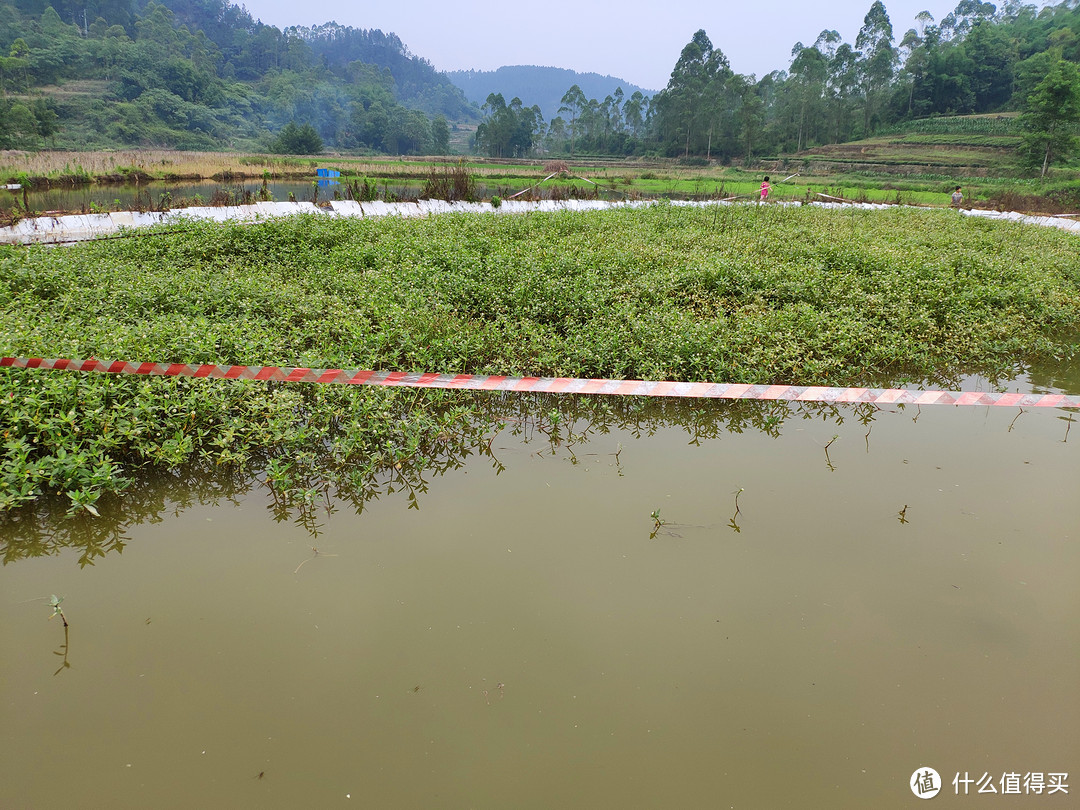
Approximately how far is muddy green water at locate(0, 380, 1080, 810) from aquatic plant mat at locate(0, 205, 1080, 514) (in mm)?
594

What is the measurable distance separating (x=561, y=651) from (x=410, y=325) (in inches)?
148

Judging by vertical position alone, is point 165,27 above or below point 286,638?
above

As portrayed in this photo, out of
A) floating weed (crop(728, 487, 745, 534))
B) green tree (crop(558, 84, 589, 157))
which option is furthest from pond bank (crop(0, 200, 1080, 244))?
green tree (crop(558, 84, 589, 157))

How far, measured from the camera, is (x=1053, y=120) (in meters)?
41.2

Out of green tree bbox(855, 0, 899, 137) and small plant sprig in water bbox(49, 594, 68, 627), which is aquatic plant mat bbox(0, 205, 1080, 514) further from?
green tree bbox(855, 0, 899, 137)

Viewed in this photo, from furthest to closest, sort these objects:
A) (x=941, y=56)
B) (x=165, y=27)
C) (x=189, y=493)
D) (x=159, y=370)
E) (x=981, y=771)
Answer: (x=165, y=27) → (x=941, y=56) → (x=159, y=370) → (x=189, y=493) → (x=981, y=771)

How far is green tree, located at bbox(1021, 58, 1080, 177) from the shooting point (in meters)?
40.8

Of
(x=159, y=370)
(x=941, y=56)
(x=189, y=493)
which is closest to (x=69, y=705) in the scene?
(x=189, y=493)

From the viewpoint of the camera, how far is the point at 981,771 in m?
2.12

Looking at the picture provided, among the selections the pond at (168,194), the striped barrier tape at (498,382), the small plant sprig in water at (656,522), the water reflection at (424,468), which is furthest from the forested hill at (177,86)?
the small plant sprig in water at (656,522)

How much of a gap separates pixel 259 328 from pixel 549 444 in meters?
2.85

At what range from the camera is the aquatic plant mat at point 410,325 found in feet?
12.6

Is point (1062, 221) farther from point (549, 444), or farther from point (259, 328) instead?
point (259, 328)

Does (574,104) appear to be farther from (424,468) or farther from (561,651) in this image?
(561,651)
